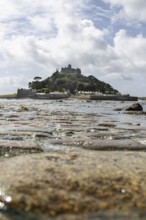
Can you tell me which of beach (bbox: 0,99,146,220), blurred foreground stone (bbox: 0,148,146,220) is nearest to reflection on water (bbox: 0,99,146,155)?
beach (bbox: 0,99,146,220)

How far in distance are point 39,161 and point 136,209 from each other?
4.57ft

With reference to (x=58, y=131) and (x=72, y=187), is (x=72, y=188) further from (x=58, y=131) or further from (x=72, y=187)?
(x=58, y=131)

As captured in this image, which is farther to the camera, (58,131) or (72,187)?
(58,131)

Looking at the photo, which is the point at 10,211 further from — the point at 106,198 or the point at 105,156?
the point at 105,156

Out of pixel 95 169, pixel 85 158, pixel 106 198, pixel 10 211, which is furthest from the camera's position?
pixel 85 158

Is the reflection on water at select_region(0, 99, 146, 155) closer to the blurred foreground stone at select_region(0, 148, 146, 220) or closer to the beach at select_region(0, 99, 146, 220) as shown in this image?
the beach at select_region(0, 99, 146, 220)

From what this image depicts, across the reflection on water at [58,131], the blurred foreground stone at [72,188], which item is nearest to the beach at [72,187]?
the blurred foreground stone at [72,188]

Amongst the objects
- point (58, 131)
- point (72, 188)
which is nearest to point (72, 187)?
point (72, 188)

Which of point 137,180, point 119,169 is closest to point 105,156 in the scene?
point 119,169

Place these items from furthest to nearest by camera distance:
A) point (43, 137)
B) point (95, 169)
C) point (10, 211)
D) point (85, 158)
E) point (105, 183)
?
point (43, 137)
point (85, 158)
point (95, 169)
point (105, 183)
point (10, 211)

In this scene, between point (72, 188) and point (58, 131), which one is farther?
point (58, 131)

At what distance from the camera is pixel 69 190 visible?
127 inches

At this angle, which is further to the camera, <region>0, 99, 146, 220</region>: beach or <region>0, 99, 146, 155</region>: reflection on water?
<region>0, 99, 146, 155</region>: reflection on water

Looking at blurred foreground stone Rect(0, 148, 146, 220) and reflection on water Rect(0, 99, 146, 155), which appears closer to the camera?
blurred foreground stone Rect(0, 148, 146, 220)
